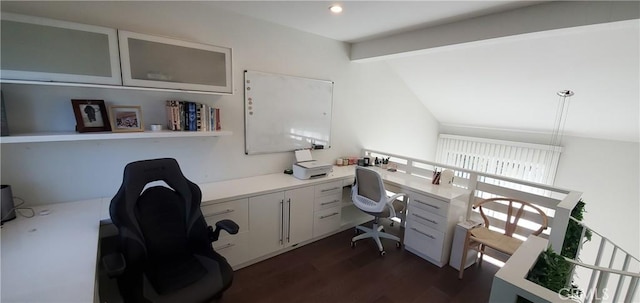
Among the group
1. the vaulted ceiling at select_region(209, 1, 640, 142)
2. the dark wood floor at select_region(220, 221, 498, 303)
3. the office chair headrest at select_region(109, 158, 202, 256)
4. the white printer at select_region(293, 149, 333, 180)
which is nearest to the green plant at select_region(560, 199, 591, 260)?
the dark wood floor at select_region(220, 221, 498, 303)

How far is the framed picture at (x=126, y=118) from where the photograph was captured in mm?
1900

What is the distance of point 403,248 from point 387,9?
2435mm

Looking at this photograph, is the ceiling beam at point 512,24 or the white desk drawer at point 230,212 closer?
the ceiling beam at point 512,24

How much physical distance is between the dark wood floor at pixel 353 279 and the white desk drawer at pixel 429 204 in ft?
1.85

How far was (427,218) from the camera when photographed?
8.55 feet

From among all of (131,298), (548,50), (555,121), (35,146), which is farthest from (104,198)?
(555,121)

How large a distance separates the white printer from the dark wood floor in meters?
0.79

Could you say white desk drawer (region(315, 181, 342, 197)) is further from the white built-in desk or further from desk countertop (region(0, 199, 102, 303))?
desk countertop (region(0, 199, 102, 303))

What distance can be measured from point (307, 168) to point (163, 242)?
4.74ft

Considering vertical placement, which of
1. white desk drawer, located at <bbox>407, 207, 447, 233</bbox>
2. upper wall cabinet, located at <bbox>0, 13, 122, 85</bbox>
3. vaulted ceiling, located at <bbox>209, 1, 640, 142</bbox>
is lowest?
white desk drawer, located at <bbox>407, 207, 447, 233</bbox>

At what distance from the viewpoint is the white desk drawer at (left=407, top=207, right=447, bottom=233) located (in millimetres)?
2484

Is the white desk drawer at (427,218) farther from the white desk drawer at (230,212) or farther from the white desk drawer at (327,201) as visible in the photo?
the white desk drawer at (230,212)

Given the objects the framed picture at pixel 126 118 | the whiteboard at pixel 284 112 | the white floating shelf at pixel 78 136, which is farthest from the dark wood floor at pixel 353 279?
the framed picture at pixel 126 118

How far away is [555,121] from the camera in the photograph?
3.64m
